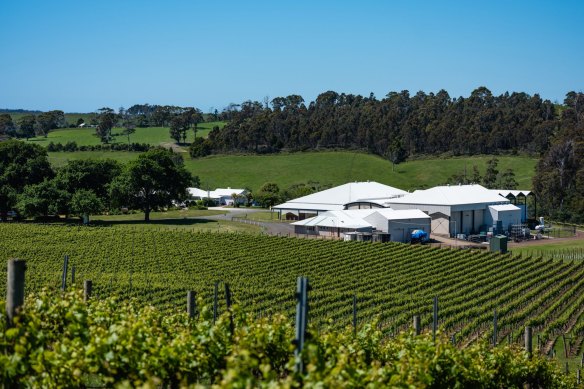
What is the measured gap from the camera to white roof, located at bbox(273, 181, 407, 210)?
67.1 meters

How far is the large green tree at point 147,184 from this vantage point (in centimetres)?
6566

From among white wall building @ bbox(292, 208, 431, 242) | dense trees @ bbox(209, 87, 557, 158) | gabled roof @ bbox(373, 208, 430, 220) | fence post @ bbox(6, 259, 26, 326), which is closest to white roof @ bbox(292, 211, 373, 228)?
white wall building @ bbox(292, 208, 431, 242)

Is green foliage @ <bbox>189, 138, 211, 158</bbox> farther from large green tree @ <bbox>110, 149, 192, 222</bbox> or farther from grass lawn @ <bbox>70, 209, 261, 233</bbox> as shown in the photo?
large green tree @ <bbox>110, 149, 192, 222</bbox>

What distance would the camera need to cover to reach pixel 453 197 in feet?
202

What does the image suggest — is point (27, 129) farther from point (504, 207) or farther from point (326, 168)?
point (504, 207)

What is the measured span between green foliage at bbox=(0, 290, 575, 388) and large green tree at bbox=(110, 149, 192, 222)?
5599 centimetres

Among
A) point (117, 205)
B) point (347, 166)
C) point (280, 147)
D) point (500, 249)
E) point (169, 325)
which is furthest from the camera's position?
point (280, 147)

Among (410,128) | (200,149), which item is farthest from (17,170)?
(410,128)

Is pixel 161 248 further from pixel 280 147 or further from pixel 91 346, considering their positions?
pixel 280 147

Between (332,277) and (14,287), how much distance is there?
28.1 m

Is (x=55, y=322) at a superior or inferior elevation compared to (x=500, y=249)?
superior

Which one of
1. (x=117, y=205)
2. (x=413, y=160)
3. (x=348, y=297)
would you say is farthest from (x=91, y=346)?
(x=413, y=160)

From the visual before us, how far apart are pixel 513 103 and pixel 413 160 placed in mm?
32141

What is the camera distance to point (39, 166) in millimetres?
68250
